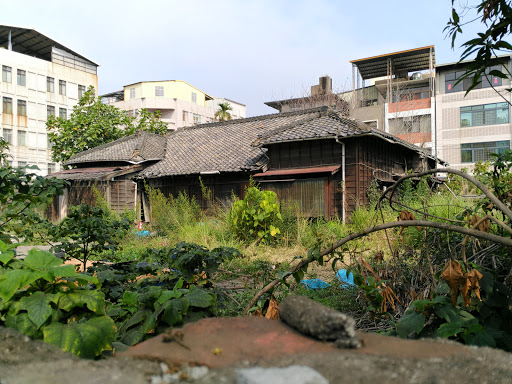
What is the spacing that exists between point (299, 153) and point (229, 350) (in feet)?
40.4

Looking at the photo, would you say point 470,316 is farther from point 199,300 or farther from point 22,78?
point 22,78

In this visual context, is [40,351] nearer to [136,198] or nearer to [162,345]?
[162,345]

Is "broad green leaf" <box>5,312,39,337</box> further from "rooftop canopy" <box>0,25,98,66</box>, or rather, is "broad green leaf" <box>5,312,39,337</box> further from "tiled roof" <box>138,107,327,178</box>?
"rooftop canopy" <box>0,25,98,66</box>

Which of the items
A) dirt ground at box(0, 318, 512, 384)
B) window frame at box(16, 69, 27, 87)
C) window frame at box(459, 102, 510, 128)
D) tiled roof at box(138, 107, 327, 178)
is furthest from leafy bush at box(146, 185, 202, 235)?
window frame at box(16, 69, 27, 87)

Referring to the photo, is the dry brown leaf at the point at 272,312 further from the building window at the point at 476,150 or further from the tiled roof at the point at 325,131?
the building window at the point at 476,150

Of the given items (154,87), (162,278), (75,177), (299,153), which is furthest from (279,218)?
(154,87)

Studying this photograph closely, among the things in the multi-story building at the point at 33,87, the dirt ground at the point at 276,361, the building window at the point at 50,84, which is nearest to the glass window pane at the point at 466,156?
the dirt ground at the point at 276,361

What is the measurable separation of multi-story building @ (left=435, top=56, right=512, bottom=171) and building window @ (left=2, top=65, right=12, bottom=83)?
31.0 m

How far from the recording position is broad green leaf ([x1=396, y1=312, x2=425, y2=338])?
2.01 metres

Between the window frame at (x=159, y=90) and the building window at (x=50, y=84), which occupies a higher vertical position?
the window frame at (x=159, y=90)

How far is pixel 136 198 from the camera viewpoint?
56.1ft

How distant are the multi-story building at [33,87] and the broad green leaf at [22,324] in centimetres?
3285

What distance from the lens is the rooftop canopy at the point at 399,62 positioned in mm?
23823

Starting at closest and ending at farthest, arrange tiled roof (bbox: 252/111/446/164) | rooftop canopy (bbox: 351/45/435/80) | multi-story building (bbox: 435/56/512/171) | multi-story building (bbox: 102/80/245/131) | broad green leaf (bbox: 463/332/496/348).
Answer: broad green leaf (bbox: 463/332/496/348), tiled roof (bbox: 252/111/446/164), multi-story building (bbox: 435/56/512/171), rooftop canopy (bbox: 351/45/435/80), multi-story building (bbox: 102/80/245/131)
